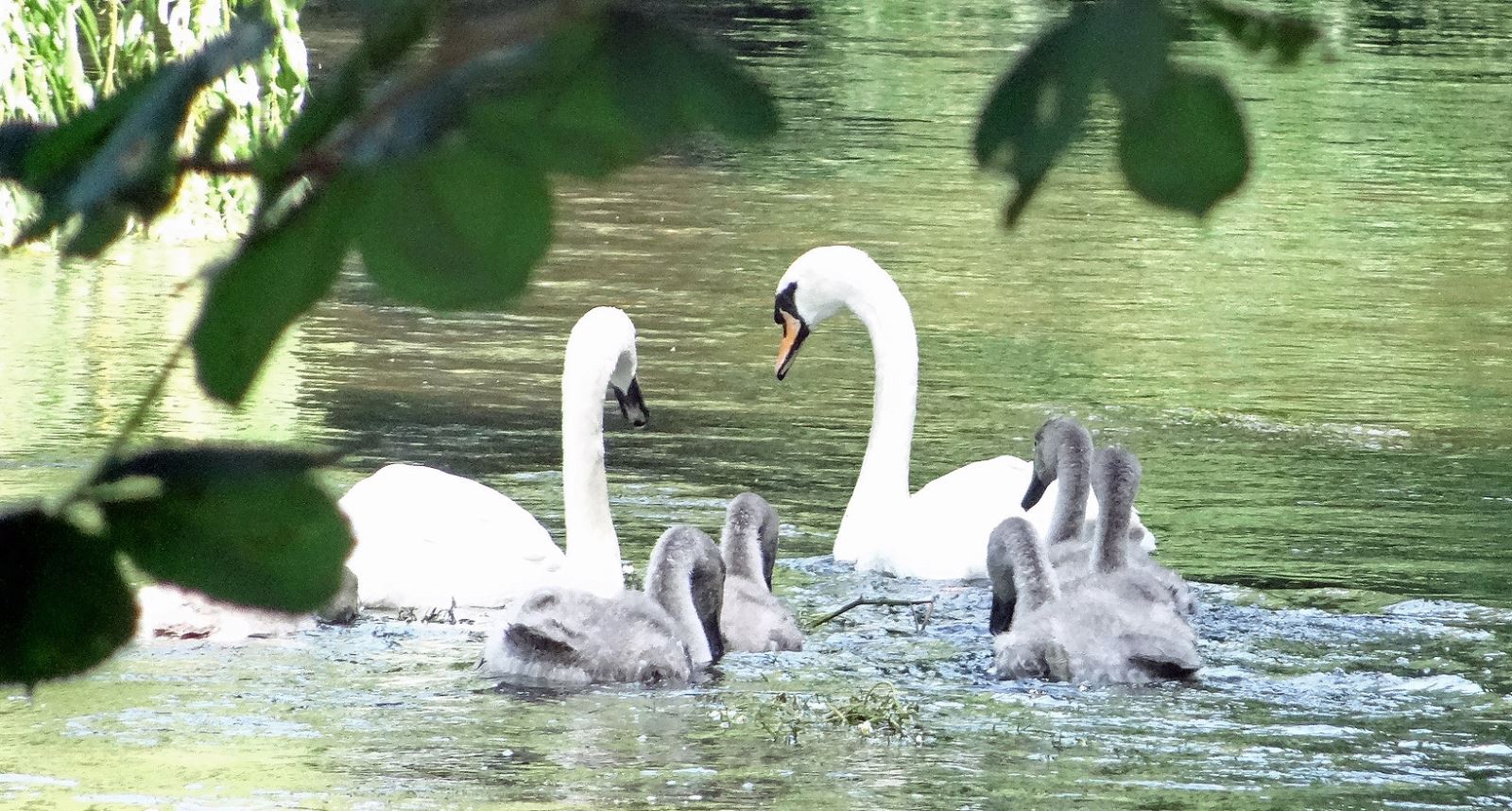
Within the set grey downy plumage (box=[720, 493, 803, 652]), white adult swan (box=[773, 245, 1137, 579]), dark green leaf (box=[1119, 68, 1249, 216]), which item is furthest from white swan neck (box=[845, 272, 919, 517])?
dark green leaf (box=[1119, 68, 1249, 216])

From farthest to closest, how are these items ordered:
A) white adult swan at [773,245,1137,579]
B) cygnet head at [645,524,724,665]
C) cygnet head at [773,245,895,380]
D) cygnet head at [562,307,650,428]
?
cygnet head at [773,245,895,380] → white adult swan at [773,245,1137,579] → cygnet head at [562,307,650,428] → cygnet head at [645,524,724,665]

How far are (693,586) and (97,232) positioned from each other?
494 centimetres

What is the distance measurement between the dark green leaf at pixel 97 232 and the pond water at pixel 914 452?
0.04 meters

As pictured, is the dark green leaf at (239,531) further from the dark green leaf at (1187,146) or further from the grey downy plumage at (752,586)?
the grey downy plumage at (752,586)

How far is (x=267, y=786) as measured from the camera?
4719mm

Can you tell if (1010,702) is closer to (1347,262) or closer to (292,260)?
(292,260)

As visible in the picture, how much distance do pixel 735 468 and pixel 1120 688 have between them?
8.76ft

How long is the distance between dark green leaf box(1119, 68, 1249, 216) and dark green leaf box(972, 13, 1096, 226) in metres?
0.02

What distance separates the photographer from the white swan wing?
615cm

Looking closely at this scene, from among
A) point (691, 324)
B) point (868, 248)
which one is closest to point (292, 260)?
point (691, 324)

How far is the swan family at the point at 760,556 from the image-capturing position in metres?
5.50

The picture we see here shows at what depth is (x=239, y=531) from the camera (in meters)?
0.85

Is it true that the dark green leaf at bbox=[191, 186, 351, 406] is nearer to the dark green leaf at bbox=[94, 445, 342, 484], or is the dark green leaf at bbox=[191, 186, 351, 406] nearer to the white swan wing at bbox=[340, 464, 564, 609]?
the dark green leaf at bbox=[94, 445, 342, 484]

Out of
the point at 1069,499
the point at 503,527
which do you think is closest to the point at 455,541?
the point at 503,527
